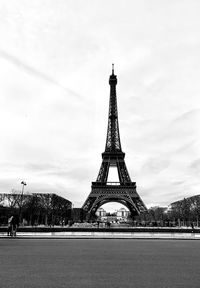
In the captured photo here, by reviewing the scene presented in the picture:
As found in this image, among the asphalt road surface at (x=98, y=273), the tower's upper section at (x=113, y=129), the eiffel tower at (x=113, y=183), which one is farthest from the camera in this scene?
the tower's upper section at (x=113, y=129)

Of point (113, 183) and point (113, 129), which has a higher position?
point (113, 129)

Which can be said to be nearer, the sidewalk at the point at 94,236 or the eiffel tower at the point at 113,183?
the sidewalk at the point at 94,236

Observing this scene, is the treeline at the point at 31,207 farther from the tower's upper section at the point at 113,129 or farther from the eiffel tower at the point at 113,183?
the tower's upper section at the point at 113,129

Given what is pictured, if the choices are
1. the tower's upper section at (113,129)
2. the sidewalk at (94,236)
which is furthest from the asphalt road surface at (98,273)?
the tower's upper section at (113,129)

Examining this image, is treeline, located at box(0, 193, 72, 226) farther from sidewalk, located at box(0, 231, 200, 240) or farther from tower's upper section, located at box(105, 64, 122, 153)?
sidewalk, located at box(0, 231, 200, 240)

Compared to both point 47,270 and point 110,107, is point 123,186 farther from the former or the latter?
point 47,270

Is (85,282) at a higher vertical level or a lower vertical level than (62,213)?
lower

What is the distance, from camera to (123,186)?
300ft

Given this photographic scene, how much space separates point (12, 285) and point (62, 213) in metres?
86.9

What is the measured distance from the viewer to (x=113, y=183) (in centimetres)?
9562

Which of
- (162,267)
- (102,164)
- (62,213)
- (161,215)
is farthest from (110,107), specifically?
(162,267)

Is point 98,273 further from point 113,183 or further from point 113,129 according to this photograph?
point 113,129

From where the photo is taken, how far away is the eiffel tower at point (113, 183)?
90.6 metres

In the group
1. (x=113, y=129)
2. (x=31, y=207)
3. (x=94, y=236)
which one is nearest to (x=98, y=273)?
(x=94, y=236)
